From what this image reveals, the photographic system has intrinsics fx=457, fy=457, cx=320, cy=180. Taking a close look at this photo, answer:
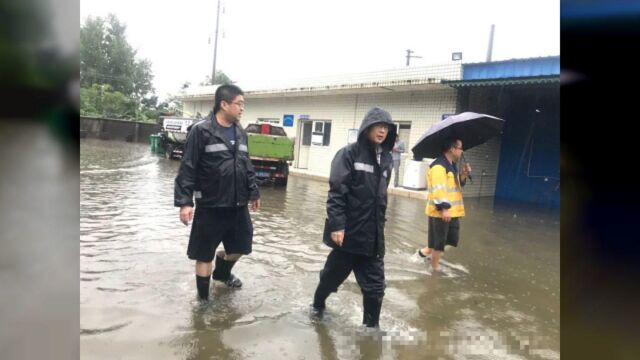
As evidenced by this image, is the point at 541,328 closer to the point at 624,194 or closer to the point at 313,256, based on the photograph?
the point at 313,256

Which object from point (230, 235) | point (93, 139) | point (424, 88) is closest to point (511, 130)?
point (424, 88)

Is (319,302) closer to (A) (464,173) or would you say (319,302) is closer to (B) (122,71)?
(A) (464,173)

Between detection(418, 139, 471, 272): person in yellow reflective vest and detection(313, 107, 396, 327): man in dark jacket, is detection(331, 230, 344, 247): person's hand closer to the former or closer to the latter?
detection(313, 107, 396, 327): man in dark jacket

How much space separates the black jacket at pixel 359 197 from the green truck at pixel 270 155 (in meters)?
9.17

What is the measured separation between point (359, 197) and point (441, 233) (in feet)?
6.43

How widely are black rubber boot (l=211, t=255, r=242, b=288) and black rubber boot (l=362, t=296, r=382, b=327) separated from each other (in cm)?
135

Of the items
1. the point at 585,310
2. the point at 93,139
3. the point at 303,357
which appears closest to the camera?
the point at 585,310

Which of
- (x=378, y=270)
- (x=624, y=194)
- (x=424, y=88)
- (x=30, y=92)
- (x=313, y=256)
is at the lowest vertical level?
(x=313, y=256)

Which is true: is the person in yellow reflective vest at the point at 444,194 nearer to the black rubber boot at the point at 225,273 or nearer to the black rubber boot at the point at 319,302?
the black rubber boot at the point at 319,302

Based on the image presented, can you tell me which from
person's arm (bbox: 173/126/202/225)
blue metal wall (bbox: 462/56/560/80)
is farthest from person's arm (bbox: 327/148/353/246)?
blue metal wall (bbox: 462/56/560/80)

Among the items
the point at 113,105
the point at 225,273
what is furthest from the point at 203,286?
the point at 113,105

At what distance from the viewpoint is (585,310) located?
1.11 meters

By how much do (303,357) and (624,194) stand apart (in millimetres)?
2508

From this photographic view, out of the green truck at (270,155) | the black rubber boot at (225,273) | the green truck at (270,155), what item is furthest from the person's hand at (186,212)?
the green truck at (270,155)
